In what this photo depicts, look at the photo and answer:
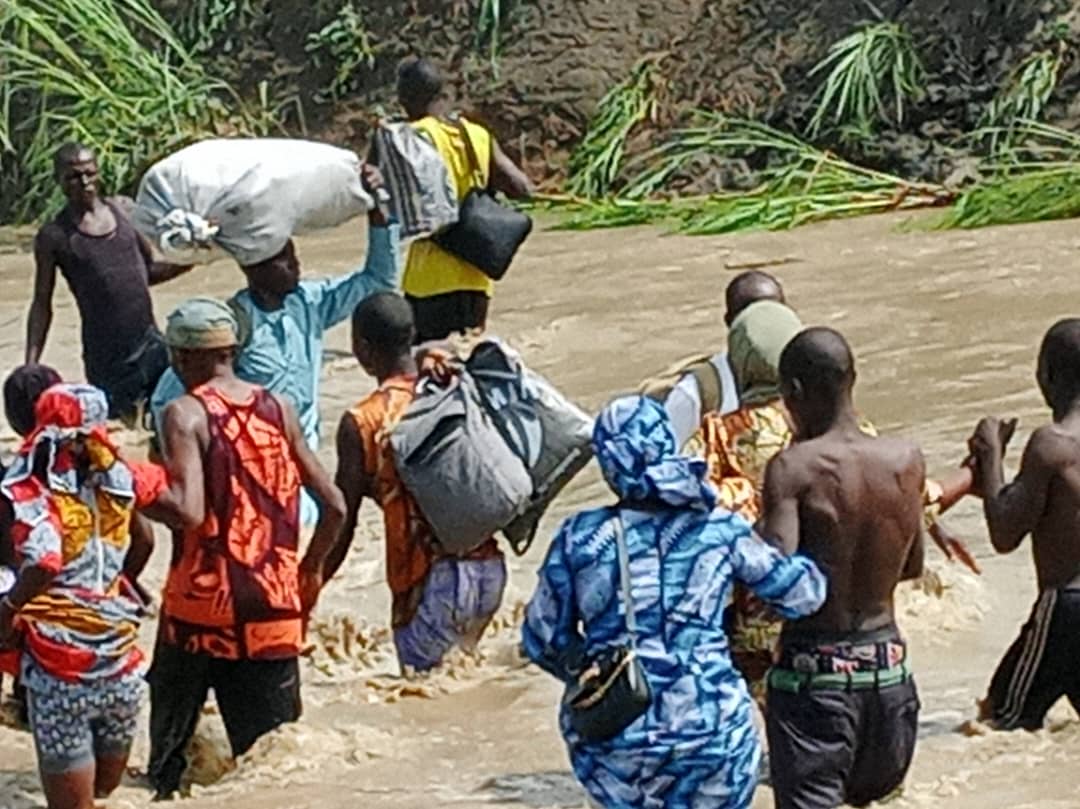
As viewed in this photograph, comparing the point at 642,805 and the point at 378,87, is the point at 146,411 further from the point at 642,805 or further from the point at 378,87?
the point at 378,87

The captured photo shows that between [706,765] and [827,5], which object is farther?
[827,5]

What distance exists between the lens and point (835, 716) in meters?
5.25

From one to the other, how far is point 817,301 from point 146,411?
363 centimetres

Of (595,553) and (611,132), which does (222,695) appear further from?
(611,132)

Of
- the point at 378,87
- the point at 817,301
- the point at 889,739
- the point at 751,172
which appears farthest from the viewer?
the point at 378,87

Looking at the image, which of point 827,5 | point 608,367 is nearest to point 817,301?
point 608,367

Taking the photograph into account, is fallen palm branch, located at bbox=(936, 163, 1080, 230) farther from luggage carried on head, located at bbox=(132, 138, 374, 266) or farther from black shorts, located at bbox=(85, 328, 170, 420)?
luggage carried on head, located at bbox=(132, 138, 374, 266)

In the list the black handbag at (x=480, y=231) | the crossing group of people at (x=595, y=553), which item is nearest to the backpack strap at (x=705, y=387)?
the crossing group of people at (x=595, y=553)

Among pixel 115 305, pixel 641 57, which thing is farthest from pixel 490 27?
pixel 115 305

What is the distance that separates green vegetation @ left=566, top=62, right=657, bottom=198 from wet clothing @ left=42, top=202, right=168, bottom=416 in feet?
21.3

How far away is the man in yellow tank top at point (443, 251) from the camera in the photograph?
10.4 m

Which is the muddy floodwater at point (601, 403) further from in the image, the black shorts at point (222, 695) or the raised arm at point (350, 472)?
the raised arm at point (350, 472)

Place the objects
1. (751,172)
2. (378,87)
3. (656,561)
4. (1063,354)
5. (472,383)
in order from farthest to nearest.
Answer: (378,87)
(751,172)
(472,383)
(1063,354)
(656,561)

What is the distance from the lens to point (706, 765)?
4785 mm
